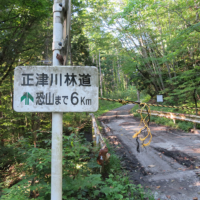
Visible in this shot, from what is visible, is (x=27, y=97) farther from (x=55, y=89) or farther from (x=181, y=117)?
(x=181, y=117)

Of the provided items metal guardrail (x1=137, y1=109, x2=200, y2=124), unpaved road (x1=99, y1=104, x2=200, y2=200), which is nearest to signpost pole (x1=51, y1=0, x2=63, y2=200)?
unpaved road (x1=99, y1=104, x2=200, y2=200)

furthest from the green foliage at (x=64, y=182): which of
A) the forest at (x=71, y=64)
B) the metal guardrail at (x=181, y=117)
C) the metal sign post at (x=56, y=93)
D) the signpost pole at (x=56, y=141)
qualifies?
the metal guardrail at (x=181, y=117)

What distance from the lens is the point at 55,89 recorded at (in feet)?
4.71

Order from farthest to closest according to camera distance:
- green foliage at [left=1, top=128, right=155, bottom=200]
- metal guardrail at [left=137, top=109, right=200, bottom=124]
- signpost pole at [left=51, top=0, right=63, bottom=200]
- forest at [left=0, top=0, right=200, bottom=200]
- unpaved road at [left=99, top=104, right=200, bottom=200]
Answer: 1. metal guardrail at [left=137, top=109, right=200, bottom=124]
2. unpaved road at [left=99, top=104, right=200, bottom=200]
3. forest at [left=0, top=0, right=200, bottom=200]
4. green foliage at [left=1, top=128, right=155, bottom=200]
5. signpost pole at [left=51, top=0, right=63, bottom=200]

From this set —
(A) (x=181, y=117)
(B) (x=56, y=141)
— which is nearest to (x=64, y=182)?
(B) (x=56, y=141)

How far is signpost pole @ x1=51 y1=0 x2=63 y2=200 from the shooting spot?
1.39 m

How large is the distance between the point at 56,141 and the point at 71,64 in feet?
32.2

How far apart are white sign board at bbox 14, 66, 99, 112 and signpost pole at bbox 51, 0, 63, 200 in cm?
12

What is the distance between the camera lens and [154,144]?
6.15m

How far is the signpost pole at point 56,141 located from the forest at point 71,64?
0.86 m

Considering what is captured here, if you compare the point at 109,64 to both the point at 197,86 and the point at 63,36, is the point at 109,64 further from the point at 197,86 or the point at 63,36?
the point at 63,36

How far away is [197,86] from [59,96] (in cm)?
1007

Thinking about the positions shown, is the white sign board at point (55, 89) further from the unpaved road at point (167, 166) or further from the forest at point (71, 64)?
the unpaved road at point (167, 166)

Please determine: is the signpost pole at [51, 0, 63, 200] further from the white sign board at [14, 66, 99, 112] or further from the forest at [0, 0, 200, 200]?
the forest at [0, 0, 200, 200]
